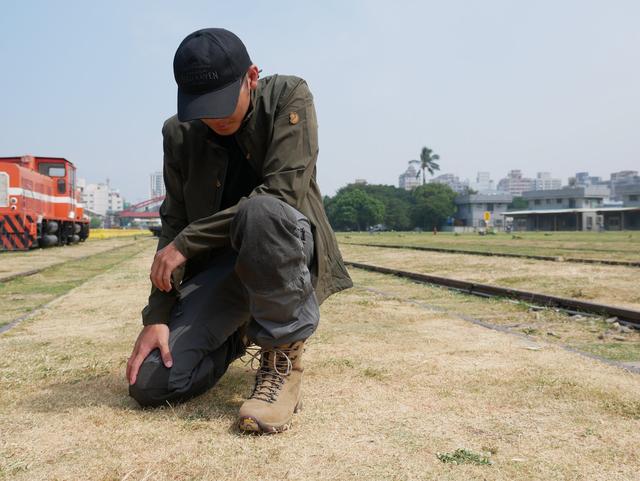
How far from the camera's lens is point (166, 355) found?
244 centimetres

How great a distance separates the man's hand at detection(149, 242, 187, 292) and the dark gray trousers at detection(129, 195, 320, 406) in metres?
0.23

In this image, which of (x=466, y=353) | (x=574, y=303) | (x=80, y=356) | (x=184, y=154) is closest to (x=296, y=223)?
(x=184, y=154)

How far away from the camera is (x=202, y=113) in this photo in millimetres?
2215

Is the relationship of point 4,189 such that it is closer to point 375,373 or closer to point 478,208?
point 375,373

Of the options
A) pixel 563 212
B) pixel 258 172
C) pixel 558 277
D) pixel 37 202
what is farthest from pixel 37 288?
pixel 563 212

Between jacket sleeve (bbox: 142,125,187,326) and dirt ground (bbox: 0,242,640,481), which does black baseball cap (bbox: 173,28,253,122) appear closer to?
jacket sleeve (bbox: 142,125,187,326)

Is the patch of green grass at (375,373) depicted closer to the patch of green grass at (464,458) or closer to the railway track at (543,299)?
the patch of green grass at (464,458)

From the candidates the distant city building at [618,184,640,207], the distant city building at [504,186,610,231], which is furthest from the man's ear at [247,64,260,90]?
the distant city building at [618,184,640,207]

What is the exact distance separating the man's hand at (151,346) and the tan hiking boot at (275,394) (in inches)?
15.7

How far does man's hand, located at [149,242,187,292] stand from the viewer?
7.55 ft

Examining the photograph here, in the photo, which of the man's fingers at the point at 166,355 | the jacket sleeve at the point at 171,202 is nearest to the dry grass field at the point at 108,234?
the jacket sleeve at the point at 171,202

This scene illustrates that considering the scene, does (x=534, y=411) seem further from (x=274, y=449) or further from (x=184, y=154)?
(x=184, y=154)

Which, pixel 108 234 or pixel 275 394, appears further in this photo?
pixel 108 234

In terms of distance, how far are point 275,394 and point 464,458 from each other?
745 mm
